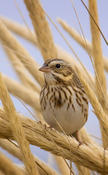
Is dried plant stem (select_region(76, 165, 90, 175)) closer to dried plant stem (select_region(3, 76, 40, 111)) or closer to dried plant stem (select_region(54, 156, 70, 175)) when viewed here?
dried plant stem (select_region(54, 156, 70, 175))

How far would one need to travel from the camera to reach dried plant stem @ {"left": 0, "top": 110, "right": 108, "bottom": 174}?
121cm

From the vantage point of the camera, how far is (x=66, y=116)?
81.3 inches

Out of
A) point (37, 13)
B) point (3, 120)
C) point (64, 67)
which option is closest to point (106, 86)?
point (64, 67)

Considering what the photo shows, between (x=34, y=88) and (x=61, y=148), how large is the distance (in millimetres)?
1175

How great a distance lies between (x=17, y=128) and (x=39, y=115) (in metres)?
1.51

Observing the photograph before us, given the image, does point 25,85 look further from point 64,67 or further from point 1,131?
point 1,131

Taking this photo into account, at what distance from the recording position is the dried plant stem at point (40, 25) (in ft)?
5.67

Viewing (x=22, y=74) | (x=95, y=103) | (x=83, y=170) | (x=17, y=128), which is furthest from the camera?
(x=22, y=74)

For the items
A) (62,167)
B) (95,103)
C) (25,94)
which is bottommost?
(62,167)

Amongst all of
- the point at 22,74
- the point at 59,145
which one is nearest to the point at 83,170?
the point at 59,145

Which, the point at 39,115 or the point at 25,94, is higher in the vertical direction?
the point at 25,94

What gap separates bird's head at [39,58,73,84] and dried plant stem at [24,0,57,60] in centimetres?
15

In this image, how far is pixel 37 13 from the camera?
68.0 inches

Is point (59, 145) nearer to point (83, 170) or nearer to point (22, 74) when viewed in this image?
point (83, 170)
